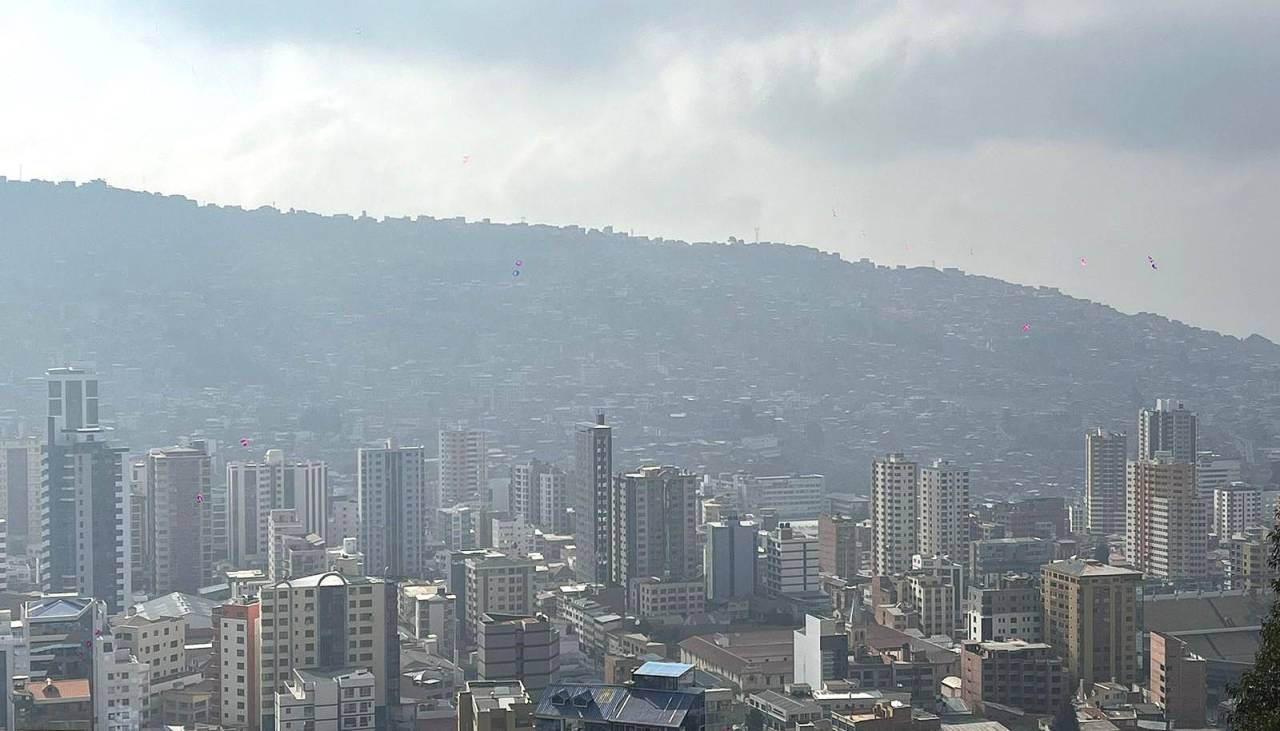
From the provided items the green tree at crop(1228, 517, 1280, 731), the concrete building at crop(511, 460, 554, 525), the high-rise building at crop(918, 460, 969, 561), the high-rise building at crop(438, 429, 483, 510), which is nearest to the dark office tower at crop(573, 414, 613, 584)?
the concrete building at crop(511, 460, 554, 525)

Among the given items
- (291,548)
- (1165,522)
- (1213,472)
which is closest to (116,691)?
(291,548)

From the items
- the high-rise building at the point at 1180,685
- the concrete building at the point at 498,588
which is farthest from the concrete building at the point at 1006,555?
the concrete building at the point at 498,588

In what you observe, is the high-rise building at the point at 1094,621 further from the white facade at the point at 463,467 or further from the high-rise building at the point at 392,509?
the white facade at the point at 463,467

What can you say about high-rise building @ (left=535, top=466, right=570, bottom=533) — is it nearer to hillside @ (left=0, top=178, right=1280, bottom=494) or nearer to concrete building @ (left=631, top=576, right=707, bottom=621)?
hillside @ (left=0, top=178, right=1280, bottom=494)

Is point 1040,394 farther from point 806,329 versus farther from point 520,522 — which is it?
point 520,522

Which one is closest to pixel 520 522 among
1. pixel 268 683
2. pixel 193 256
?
pixel 268 683
